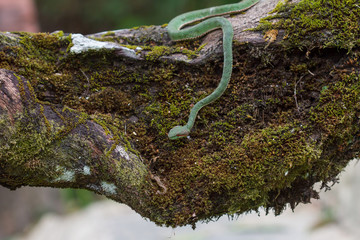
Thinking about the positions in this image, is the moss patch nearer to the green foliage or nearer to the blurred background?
the blurred background

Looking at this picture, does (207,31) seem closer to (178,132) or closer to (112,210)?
(178,132)

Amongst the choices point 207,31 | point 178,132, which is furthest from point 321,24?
point 178,132

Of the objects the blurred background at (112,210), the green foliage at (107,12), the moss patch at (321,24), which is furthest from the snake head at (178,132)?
the green foliage at (107,12)

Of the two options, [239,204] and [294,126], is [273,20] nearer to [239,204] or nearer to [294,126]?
[294,126]

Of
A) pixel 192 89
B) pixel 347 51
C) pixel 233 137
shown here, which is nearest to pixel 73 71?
pixel 192 89

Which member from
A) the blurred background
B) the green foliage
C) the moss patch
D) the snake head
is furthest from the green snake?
the green foliage

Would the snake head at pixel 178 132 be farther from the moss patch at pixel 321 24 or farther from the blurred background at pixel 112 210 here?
the blurred background at pixel 112 210
